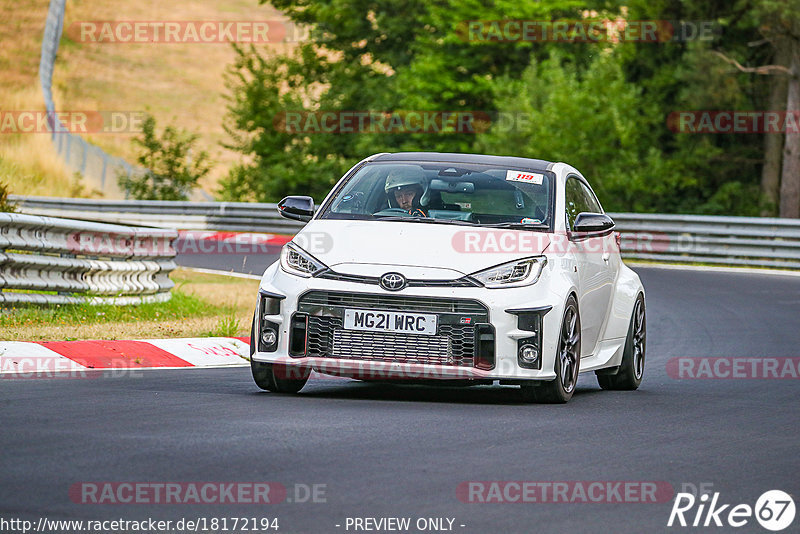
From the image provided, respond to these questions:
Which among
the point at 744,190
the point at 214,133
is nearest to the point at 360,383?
the point at 744,190

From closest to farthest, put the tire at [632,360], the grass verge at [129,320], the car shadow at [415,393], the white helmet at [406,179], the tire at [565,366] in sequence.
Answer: the tire at [565,366] → the car shadow at [415,393] → the white helmet at [406,179] → the tire at [632,360] → the grass verge at [129,320]

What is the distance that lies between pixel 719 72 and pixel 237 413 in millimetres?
30659

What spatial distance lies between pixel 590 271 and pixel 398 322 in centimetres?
193

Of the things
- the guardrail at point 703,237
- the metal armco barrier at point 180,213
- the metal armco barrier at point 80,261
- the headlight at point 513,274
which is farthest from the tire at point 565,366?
the metal armco barrier at point 180,213

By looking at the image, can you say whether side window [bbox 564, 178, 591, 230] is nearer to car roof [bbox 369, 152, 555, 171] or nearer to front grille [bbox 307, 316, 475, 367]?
car roof [bbox 369, 152, 555, 171]

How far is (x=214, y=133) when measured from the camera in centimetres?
8706

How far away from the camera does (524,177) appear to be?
1057 cm

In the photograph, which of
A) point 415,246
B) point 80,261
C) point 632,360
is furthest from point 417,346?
point 80,261

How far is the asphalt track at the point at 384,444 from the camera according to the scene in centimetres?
597

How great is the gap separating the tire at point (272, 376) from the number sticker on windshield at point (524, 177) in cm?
209

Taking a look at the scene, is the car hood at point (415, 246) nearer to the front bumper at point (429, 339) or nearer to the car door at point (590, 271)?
the front bumper at point (429, 339)

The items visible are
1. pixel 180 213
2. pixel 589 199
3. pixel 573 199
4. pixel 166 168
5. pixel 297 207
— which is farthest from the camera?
pixel 166 168

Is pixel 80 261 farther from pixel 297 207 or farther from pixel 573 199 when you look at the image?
pixel 573 199

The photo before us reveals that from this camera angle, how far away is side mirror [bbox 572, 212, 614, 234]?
33.5 ft
